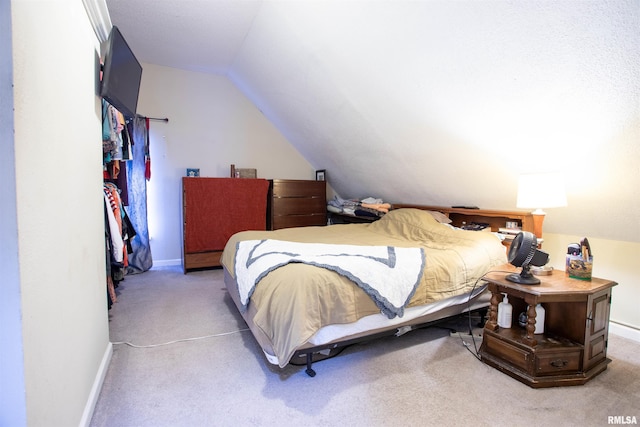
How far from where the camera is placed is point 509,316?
204cm

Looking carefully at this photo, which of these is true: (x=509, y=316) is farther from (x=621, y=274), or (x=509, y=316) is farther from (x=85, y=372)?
(x=85, y=372)

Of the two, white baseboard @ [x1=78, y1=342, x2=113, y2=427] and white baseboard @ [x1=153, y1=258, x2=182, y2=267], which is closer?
white baseboard @ [x1=78, y1=342, x2=113, y2=427]

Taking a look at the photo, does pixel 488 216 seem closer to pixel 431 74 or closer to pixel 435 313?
pixel 435 313

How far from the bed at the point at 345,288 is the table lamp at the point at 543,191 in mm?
513

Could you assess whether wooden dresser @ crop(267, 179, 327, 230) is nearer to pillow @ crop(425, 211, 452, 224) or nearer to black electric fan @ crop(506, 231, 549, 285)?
pillow @ crop(425, 211, 452, 224)

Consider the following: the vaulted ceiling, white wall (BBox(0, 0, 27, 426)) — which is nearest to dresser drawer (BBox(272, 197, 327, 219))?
the vaulted ceiling

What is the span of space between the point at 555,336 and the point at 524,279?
A: 45cm

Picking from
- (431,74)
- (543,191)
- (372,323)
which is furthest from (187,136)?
(543,191)

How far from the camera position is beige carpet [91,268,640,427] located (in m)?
1.48

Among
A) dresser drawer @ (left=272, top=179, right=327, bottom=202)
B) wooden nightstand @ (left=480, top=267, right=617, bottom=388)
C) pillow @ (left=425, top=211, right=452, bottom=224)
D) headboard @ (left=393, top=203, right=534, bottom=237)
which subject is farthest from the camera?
dresser drawer @ (left=272, top=179, right=327, bottom=202)

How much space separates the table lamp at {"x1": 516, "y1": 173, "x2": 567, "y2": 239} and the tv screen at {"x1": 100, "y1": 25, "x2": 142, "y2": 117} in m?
2.69

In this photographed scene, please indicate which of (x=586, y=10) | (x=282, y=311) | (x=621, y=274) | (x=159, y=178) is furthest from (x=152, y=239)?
(x=621, y=274)

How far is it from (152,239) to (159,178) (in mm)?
825

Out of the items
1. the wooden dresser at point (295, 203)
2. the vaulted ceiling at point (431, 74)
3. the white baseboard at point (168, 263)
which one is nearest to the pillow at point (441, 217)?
the vaulted ceiling at point (431, 74)
